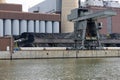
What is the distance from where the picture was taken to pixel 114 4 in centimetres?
19325

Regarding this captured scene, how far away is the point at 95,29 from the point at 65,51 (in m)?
23.5

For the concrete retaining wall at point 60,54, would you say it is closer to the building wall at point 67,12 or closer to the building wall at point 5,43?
the building wall at point 5,43

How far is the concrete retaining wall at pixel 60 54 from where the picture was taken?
91.6m

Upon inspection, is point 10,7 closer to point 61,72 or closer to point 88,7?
point 88,7

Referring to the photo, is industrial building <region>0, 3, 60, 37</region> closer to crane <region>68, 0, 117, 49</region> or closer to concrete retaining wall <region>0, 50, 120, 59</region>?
crane <region>68, 0, 117, 49</region>

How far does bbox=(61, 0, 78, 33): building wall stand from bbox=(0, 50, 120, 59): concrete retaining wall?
71640mm

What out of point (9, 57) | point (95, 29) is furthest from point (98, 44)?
point (9, 57)

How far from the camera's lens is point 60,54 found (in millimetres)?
98438

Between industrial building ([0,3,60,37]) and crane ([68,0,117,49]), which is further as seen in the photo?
industrial building ([0,3,60,37])

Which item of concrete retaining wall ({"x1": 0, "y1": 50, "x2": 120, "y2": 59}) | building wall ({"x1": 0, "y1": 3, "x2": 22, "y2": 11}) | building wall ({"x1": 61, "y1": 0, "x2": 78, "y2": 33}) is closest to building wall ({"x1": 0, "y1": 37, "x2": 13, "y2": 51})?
concrete retaining wall ({"x1": 0, "y1": 50, "x2": 120, "y2": 59})

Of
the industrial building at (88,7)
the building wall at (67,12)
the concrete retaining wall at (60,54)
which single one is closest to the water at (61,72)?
the concrete retaining wall at (60,54)

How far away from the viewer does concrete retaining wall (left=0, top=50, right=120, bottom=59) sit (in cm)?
9156

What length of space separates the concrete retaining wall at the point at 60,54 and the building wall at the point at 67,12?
7164cm

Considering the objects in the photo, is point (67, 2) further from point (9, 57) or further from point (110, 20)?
point (9, 57)
